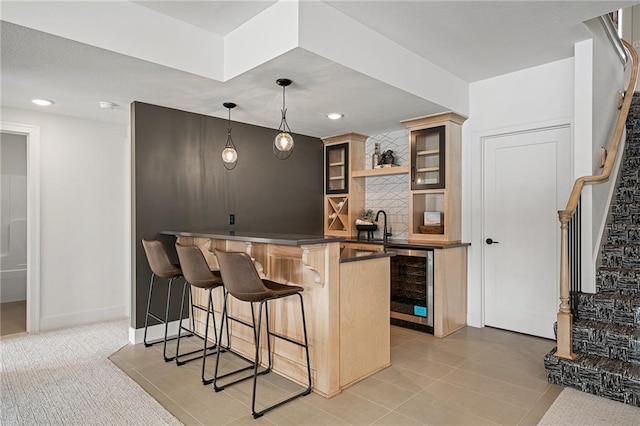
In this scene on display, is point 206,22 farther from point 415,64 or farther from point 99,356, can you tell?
point 99,356

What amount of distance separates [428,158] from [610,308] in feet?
7.57

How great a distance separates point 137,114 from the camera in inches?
152

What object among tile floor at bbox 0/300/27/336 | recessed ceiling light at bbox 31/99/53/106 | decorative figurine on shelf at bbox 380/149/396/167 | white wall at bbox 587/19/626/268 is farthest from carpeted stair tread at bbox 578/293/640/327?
tile floor at bbox 0/300/27/336

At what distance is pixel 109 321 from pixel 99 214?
51.2 inches

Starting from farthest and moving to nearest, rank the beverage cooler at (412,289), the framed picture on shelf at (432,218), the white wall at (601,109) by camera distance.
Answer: the framed picture on shelf at (432,218)
the beverage cooler at (412,289)
the white wall at (601,109)

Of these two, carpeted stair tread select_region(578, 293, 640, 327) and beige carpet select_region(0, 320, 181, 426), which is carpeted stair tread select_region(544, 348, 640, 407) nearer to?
carpeted stair tread select_region(578, 293, 640, 327)

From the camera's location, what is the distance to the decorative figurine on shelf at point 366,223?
520 centimetres

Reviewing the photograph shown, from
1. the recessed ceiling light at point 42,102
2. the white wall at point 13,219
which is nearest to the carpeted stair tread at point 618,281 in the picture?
the recessed ceiling light at point 42,102

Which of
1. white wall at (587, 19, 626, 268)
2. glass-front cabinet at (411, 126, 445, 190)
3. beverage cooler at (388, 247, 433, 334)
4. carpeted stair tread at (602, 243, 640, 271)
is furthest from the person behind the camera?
glass-front cabinet at (411, 126, 445, 190)

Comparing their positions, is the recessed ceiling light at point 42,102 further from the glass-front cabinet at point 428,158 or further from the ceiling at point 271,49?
the glass-front cabinet at point 428,158

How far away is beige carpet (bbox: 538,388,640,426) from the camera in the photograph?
232 centimetres

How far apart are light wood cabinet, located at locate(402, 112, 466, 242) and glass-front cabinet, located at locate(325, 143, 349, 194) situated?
1.19m

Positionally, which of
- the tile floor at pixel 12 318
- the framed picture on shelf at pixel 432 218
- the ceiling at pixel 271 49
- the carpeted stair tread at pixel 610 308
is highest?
the ceiling at pixel 271 49

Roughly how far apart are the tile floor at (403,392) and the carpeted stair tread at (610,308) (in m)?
0.59
